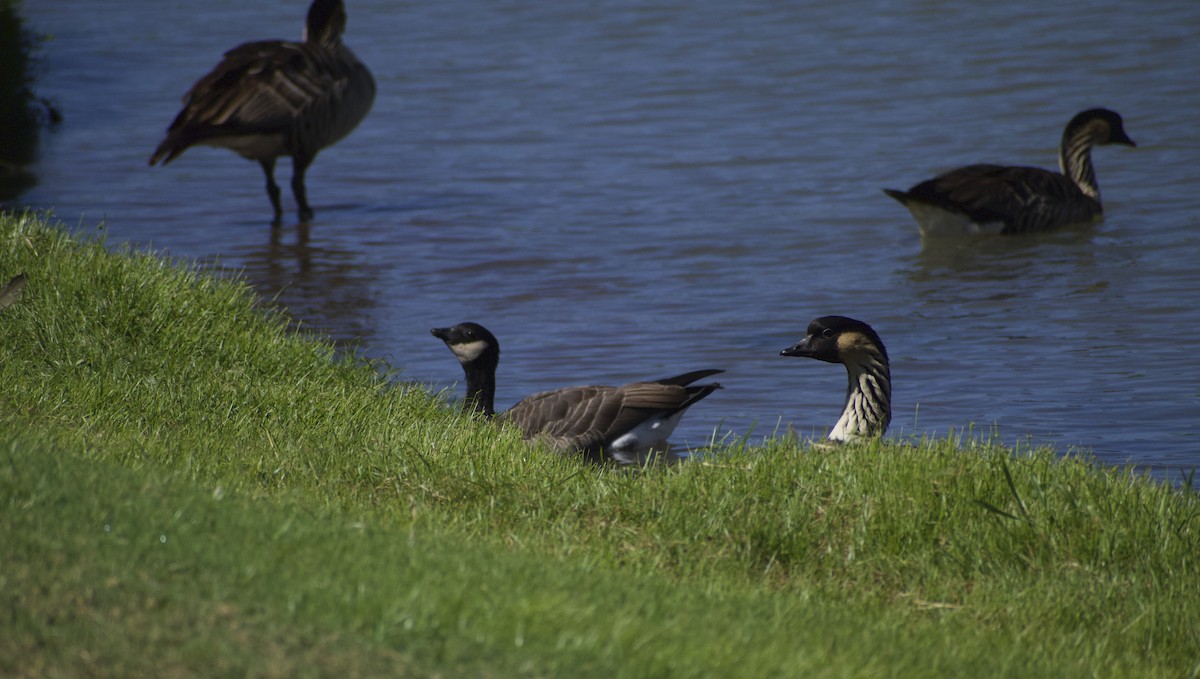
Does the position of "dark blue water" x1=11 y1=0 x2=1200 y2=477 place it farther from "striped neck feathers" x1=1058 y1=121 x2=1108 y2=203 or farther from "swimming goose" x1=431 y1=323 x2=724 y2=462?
"striped neck feathers" x1=1058 y1=121 x2=1108 y2=203

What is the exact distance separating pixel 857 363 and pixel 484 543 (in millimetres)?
3189

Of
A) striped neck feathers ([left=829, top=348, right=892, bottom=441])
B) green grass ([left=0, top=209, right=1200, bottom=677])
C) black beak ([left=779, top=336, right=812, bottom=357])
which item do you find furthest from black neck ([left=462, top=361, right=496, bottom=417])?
striped neck feathers ([left=829, top=348, right=892, bottom=441])

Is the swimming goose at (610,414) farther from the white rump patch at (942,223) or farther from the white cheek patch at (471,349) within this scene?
the white rump patch at (942,223)

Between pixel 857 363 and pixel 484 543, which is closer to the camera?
pixel 484 543

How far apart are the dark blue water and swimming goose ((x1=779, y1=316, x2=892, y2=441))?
38cm

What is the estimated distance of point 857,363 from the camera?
7652 millimetres

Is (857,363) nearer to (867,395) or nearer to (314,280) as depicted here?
(867,395)

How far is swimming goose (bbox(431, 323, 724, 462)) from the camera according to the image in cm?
809

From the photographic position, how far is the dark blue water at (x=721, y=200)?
998cm

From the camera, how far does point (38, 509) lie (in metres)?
4.30

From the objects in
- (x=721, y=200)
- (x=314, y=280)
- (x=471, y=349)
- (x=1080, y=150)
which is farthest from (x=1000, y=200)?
(x=471, y=349)

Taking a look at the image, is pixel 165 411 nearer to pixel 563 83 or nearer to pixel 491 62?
pixel 563 83

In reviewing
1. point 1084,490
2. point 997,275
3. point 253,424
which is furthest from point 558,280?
point 1084,490

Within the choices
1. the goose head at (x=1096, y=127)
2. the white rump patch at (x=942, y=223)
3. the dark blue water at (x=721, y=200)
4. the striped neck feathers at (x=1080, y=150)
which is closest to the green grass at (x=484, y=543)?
the dark blue water at (x=721, y=200)
